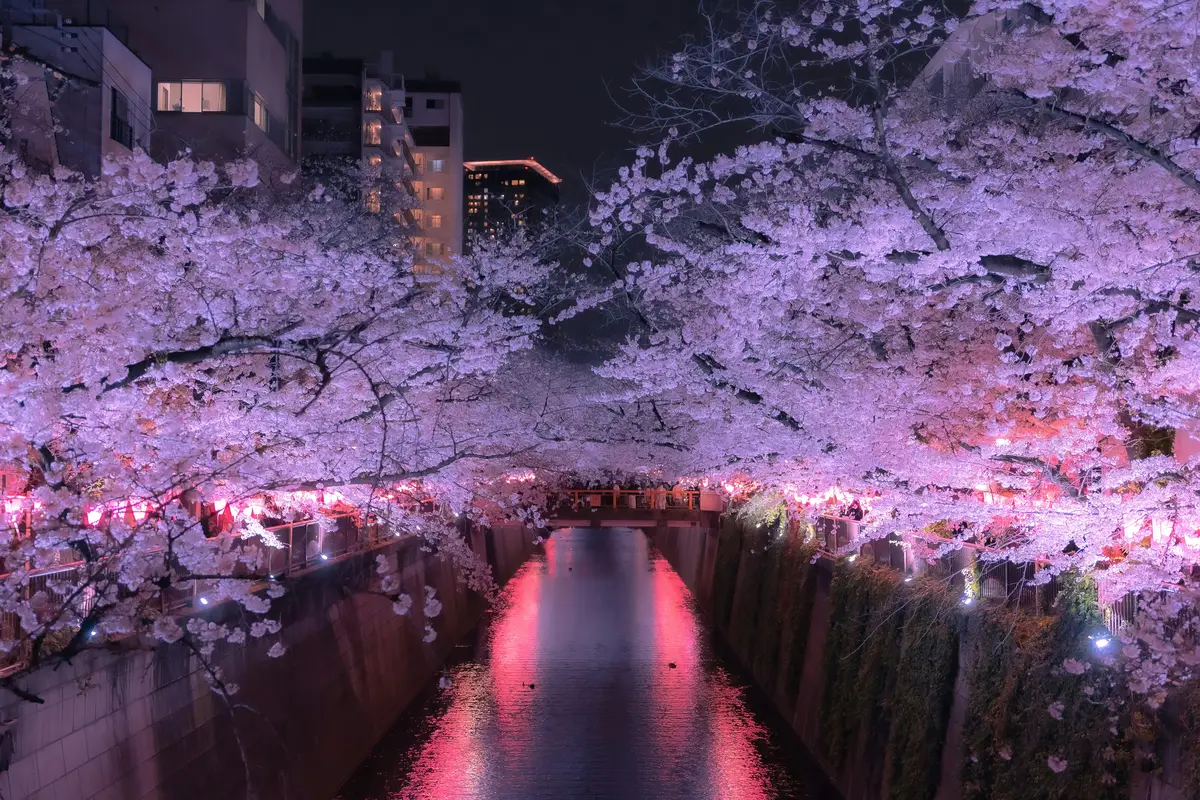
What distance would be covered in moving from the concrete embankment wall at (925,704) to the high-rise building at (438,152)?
47085mm

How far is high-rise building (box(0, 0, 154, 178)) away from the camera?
19422 mm

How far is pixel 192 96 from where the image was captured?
29031mm

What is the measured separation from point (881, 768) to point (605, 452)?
16.3 metres

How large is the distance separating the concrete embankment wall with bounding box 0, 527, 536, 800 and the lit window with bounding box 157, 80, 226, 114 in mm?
13618

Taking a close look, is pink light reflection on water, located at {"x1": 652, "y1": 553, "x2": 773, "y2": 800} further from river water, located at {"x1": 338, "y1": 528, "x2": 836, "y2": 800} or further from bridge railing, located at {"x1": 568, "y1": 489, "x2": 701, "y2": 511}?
bridge railing, located at {"x1": 568, "y1": 489, "x2": 701, "y2": 511}

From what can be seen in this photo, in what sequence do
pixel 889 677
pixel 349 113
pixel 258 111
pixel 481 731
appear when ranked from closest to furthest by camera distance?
pixel 889 677
pixel 481 731
pixel 258 111
pixel 349 113

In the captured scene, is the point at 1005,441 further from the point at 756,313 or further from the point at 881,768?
the point at 881,768

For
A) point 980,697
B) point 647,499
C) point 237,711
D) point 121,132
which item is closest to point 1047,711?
point 980,697

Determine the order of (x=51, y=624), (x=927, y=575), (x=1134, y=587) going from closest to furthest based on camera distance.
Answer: (x=51, y=624), (x=1134, y=587), (x=927, y=575)

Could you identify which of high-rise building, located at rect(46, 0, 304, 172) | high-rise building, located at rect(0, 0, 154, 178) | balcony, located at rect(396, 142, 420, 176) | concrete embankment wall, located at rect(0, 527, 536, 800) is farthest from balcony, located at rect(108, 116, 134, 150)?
balcony, located at rect(396, 142, 420, 176)

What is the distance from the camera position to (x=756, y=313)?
39.2ft

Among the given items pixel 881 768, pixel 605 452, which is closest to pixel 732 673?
pixel 605 452

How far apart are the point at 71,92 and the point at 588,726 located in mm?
16122

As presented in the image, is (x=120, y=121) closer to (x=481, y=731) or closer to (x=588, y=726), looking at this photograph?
(x=481, y=731)
